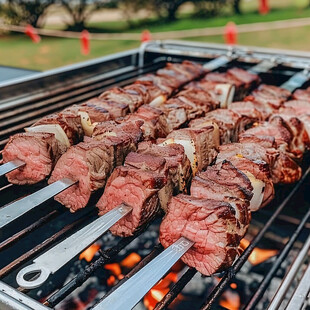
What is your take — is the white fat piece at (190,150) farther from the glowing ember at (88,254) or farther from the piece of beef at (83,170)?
the glowing ember at (88,254)

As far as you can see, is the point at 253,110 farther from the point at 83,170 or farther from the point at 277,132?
the point at 83,170

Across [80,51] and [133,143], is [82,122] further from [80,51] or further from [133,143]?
[80,51]

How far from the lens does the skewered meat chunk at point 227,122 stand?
3.21 meters

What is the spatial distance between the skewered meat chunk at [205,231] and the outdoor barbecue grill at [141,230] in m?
0.10

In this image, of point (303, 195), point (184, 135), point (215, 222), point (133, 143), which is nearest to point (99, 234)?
point (215, 222)

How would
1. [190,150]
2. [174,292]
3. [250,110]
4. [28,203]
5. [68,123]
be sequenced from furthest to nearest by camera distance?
[250,110] → [68,123] → [190,150] → [28,203] → [174,292]

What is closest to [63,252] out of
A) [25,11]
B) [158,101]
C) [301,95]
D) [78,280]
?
[78,280]

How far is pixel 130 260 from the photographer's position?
142 inches

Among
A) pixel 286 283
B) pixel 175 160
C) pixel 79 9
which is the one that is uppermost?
pixel 175 160

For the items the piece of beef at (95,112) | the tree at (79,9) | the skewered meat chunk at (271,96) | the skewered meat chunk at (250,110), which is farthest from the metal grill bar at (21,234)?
the tree at (79,9)

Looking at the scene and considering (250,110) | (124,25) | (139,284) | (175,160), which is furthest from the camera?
(124,25)

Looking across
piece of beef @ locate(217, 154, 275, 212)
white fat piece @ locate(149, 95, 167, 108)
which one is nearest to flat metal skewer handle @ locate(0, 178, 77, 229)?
piece of beef @ locate(217, 154, 275, 212)

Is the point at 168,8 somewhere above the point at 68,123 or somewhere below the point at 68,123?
below

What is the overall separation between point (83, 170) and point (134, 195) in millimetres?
402
